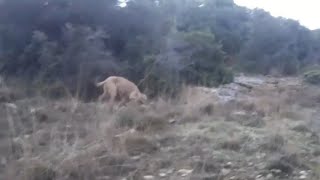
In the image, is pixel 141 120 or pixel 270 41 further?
pixel 270 41

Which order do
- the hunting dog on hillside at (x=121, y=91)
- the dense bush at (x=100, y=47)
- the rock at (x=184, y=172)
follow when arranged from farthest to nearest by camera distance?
1. the dense bush at (x=100, y=47)
2. the hunting dog on hillside at (x=121, y=91)
3. the rock at (x=184, y=172)

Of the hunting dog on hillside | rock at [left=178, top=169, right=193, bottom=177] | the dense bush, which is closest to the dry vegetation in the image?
rock at [left=178, top=169, right=193, bottom=177]

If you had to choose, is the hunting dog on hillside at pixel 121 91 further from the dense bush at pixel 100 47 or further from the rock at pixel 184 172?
the rock at pixel 184 172

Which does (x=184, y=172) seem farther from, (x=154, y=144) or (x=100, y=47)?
(x=100, y=47)

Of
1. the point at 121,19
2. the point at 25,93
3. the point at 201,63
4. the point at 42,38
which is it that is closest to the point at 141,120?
the point at 25,93

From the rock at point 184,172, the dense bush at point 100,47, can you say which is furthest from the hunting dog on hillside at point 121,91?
the rock at point 184,172

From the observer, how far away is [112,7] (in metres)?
15.3

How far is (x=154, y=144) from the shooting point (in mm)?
6395

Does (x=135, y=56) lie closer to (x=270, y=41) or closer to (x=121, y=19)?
(x=121, y=19)

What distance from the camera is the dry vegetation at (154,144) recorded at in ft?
16.6

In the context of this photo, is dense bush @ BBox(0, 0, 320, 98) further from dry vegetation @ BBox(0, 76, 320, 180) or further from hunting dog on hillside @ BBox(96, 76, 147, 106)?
dry vegetation @ BBox(0, 76, 320, 180)

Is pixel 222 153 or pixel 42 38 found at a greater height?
pixel 42 38

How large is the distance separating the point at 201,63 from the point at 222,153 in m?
10.9

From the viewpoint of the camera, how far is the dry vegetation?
5.07 meters
